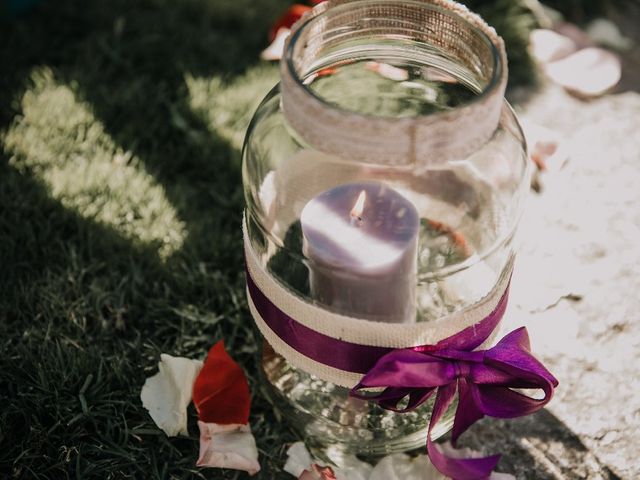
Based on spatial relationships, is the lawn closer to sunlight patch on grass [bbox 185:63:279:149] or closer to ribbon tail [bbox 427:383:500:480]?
sunlight patch on grass [bbox 185:63:279:149]

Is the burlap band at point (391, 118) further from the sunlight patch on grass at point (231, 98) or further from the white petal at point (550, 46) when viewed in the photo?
the white petal at point (550, 46)

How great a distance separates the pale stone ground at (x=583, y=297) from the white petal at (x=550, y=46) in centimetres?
10

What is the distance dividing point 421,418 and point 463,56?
0.54 metres

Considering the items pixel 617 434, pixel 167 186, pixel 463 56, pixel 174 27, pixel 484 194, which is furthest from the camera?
pixel 174 27

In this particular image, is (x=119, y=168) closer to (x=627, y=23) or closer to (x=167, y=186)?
(x=167, y=186)

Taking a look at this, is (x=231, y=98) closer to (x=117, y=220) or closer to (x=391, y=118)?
(x=117, y=220)

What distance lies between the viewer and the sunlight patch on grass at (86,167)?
152 centimetres

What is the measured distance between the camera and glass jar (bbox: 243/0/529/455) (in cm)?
85

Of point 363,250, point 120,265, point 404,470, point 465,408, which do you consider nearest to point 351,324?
point 363,250

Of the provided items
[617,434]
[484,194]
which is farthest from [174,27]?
[617,434]

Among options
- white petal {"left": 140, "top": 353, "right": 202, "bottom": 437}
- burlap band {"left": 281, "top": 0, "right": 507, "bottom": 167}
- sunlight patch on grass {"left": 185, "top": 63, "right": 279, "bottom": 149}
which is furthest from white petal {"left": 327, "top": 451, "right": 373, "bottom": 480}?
sunlight patch on grass {"left": 185, "top": 63, "right": 279, "bottom": 149}

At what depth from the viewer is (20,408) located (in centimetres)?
121

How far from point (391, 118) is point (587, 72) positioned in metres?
1.25

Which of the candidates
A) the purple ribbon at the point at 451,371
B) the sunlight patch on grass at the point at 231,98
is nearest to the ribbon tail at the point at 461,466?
the purple ribbon at the point at 451,371
